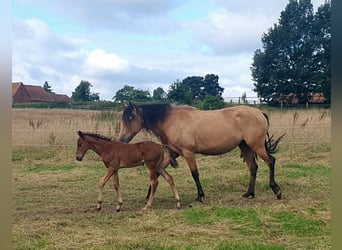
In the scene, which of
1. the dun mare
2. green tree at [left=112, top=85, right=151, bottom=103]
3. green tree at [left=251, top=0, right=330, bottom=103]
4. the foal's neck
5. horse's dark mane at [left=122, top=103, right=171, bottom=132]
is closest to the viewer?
the dun mare

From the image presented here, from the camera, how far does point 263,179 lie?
7363 mm

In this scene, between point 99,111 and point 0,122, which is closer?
point 0,122

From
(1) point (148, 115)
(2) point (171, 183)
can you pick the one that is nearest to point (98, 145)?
(1) point (148, 115)

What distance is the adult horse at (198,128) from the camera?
20.6ft

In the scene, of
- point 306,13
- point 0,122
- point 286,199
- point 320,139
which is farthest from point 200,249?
point 306,13

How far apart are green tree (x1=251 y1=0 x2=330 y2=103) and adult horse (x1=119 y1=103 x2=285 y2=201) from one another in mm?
13355

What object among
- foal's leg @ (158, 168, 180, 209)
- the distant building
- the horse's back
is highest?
the distant building

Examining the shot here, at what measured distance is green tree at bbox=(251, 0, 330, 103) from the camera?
20453mm

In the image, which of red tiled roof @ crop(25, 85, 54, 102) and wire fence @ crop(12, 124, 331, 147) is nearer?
wire fence @ crop(12, 124, 331, 147)

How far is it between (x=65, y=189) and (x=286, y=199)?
3.66 metres

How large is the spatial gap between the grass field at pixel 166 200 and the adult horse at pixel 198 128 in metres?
0.77

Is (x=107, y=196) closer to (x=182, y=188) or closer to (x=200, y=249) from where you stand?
(x=182, y=188)

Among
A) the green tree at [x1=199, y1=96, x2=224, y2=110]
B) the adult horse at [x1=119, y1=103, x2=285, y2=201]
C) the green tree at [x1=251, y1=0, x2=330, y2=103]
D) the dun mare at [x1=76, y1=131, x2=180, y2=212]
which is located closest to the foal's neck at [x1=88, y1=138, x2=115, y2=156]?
the dun mare at [x1=76, y1=131, x2=180, y2=212]

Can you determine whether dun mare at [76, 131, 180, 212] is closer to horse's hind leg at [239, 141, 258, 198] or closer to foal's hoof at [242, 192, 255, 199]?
foal's hoof at [242, 192, 255, 199]
